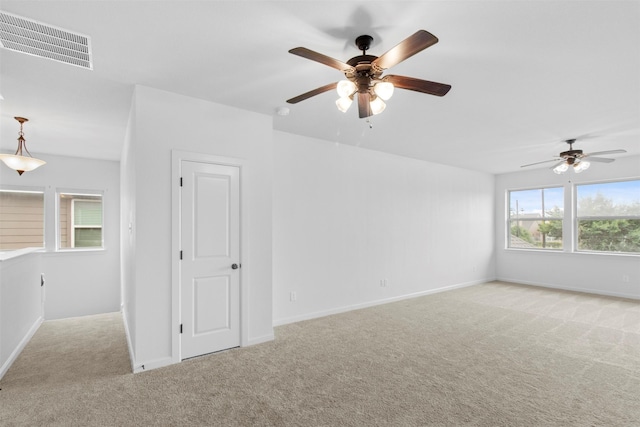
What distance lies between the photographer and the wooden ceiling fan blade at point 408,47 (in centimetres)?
166

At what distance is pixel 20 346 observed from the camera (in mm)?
3646

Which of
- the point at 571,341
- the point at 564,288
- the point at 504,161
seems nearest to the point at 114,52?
the point at 571,341

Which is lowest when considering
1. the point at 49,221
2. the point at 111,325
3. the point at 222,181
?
the point at 111,325

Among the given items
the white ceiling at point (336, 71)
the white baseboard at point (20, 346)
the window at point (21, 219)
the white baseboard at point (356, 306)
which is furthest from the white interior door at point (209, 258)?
the window at point (21, 219)

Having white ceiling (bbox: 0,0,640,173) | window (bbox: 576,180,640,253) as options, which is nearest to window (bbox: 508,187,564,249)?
window (bbox: 576,180,640,253)

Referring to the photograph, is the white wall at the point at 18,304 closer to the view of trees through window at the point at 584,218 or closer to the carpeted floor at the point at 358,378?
the carpeted floor at the point at 358,378

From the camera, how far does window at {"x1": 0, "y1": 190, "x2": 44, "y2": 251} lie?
5.26 m

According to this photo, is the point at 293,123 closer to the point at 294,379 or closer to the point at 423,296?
the point at 294,379

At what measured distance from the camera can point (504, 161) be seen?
21.4 ft

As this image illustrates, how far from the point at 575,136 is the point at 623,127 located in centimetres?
52

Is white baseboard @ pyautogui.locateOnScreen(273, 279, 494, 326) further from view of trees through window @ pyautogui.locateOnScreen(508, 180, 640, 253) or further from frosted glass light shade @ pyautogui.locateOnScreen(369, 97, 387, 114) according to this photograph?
frosted glass light shade @ pyautogui.locateOnScreen(369, 97, 387, 114)

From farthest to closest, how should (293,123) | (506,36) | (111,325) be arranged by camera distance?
(111,325)
(293,123)
(506,36)

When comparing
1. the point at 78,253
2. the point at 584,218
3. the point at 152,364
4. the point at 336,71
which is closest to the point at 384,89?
the point at 336,71

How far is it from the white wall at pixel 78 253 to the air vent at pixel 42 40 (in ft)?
13.0
